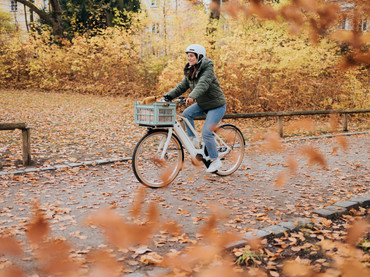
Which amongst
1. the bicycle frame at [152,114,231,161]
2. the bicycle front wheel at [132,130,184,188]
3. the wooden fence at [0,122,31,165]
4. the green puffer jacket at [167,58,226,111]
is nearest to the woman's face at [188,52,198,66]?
the green puffer jacket at [167,58,226,111]

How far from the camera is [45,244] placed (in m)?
1.51

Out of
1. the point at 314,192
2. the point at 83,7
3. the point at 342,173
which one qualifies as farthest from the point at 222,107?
the point at 83,7

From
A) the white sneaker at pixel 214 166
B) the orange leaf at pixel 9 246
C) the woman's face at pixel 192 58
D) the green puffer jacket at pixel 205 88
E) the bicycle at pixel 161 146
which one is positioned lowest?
the white sneaker at pixel 214 166

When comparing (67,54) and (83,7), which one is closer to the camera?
(67,54)

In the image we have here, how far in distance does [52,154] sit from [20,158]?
70 centimetres

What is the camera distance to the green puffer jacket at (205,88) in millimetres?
5445

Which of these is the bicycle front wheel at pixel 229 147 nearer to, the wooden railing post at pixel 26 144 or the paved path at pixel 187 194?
the paved path at pixel 187 194

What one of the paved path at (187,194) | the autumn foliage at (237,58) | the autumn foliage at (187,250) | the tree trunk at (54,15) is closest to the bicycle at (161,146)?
the paved path at (187,194)

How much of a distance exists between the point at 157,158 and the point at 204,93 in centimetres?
119

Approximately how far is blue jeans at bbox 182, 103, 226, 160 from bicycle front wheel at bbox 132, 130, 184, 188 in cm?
44

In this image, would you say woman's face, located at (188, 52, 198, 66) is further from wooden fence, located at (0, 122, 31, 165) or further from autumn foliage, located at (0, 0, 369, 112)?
wooden fence, located at (0, 122, 31, 165)

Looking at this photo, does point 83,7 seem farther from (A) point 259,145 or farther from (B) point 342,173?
(B) point 342,173

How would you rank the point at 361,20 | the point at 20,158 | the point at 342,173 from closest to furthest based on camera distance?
1. the point at 361,20
2. the point at 342,173
3. the point at 20,158

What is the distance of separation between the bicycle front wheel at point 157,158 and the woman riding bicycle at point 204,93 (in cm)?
48
